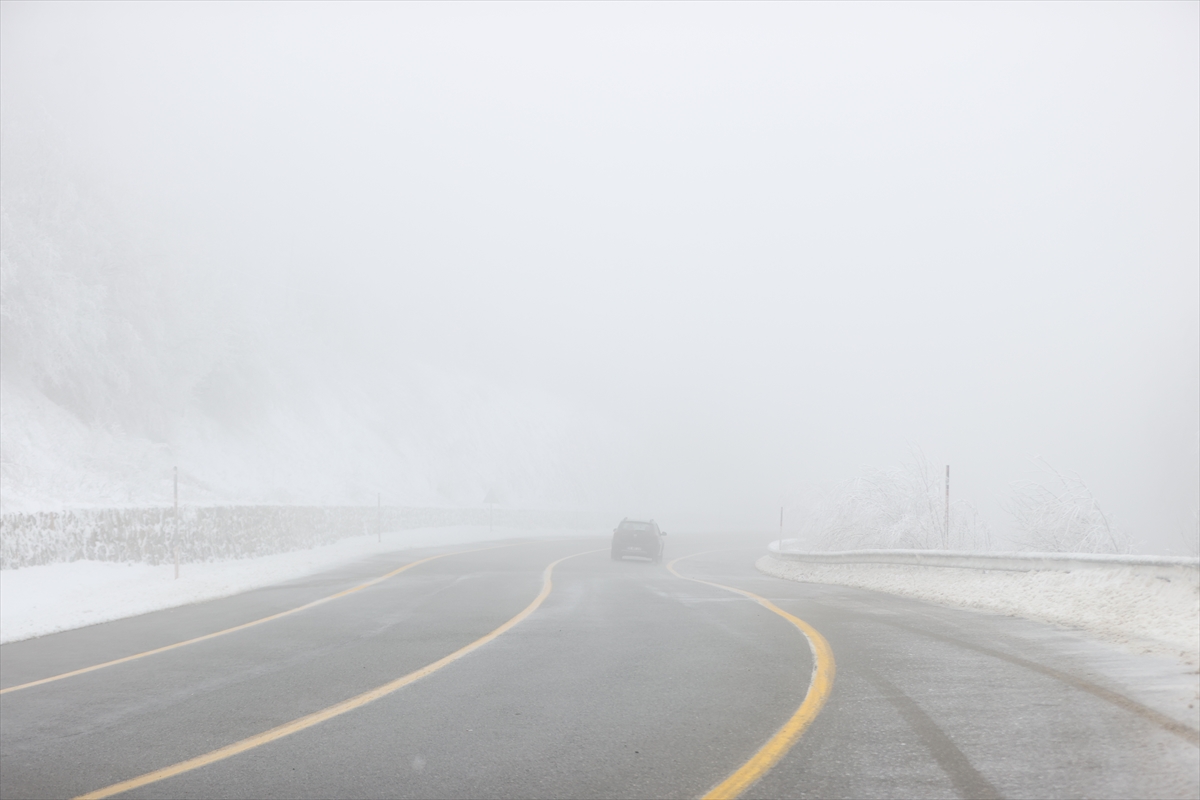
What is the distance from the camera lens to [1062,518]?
22.8 metres

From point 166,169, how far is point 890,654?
55.0 meters

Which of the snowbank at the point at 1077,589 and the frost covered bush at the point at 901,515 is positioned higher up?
the snowbank at the point at 1077,589

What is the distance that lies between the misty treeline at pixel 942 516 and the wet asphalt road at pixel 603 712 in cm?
1406

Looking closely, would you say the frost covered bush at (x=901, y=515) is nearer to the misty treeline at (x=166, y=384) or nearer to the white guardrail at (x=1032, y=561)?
the white guardrail at (x=1032, y=561)

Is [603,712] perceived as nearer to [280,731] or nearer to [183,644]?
[280,731]

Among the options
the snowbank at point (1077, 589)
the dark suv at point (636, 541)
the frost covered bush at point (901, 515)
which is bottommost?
the dark suv at point (636, 541)

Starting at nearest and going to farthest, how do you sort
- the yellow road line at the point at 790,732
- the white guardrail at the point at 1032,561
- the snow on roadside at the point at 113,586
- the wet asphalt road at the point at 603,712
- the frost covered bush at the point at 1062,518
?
the yellow road line at the point at 790,732 < the wet asphalt road at the point at 603,712 < the white guardrail at the point at 1032,561 < the snow on roadside at the point at 113,586 < the frost covered bush at the point at 1062,518

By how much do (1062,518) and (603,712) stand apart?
69.3ft

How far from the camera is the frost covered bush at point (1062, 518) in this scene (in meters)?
22.2

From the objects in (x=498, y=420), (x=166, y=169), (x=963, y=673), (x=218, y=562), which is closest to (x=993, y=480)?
(x=498, y=420)

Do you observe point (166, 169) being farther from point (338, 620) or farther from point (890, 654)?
point (890, 654)

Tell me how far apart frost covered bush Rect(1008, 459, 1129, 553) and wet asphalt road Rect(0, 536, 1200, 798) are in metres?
14.2

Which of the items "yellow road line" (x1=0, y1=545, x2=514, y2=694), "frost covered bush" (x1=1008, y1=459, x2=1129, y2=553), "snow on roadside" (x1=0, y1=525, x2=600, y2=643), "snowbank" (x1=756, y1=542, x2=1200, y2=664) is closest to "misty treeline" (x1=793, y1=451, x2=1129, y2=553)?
"frost covered bush" (x1=1008, y1=459, x2=1129, y2=553)

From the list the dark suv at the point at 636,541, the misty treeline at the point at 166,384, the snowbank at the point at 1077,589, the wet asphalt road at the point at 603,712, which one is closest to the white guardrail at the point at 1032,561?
the snowbank at the point at 1077,589
